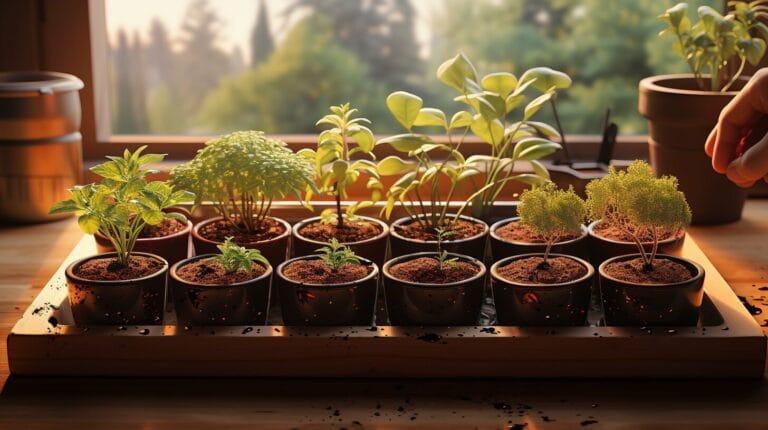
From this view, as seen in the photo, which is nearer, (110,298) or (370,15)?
(110,298)

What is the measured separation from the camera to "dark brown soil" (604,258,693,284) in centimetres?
111

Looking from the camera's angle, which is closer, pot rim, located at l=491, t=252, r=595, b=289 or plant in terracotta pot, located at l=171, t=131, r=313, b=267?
pot rim, located at l=491, t=252, r=595, b=289

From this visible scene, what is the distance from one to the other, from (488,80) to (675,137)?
475 millimetres

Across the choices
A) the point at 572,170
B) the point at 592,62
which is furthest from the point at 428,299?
the point at 592,62

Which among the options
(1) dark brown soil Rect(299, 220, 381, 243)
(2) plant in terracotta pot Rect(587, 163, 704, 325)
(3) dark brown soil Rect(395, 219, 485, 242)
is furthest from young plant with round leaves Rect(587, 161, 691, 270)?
(1) dark brown soil Rect(299, 220, 381, 243)

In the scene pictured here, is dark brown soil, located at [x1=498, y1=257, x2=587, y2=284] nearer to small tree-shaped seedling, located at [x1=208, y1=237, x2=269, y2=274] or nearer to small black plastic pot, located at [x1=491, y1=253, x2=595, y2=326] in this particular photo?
small black plastic pot, located at [x1=491, y1=253, x2=595, y2=326]

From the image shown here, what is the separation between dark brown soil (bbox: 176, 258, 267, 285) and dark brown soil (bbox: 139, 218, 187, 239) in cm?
19

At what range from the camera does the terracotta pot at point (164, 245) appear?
4.30 ft

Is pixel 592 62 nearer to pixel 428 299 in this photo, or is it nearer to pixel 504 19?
pixel 504 19

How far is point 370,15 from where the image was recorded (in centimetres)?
525

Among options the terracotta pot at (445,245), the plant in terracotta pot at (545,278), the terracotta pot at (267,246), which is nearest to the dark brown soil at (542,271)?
the plant in terracotta pot at (545,278)

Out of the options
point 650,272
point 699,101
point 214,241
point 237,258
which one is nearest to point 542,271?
point 650,272

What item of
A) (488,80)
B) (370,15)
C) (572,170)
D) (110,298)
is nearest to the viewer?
(110,298)

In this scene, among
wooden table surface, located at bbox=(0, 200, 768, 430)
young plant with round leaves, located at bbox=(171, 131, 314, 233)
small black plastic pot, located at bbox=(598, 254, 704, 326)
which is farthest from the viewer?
young plant with round leaves, located at bbox=(171, 131, 314, 233)
